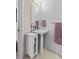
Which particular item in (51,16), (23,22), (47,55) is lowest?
(47,55)

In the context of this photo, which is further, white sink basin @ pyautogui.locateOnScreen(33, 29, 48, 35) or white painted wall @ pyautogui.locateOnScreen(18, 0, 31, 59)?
white sink basin @ pyautogui.locateOnScreen(33, 29, 48, 35)

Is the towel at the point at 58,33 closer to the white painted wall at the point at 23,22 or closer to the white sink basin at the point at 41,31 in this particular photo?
the white sink basin at the point at 41,31

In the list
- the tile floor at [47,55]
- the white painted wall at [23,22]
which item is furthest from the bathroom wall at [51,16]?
the white painted wall at [23,22]

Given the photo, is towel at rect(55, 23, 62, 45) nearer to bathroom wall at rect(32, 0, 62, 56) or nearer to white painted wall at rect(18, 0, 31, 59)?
bathroom wall at rect(32, 0, 62, 56)

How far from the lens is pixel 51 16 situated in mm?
2920

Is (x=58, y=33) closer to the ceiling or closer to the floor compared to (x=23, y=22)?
closer to the floor

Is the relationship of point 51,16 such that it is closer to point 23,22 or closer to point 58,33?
point 58,33

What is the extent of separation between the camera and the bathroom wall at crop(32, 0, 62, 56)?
2.83m

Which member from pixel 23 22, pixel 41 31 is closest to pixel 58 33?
pixel 41 31

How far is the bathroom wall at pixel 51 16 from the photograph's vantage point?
2.83m

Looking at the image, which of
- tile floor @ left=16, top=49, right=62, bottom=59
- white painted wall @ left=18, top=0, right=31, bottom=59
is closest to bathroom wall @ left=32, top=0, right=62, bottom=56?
tile floor @ left=16, top=49, right=62, bottom=59
